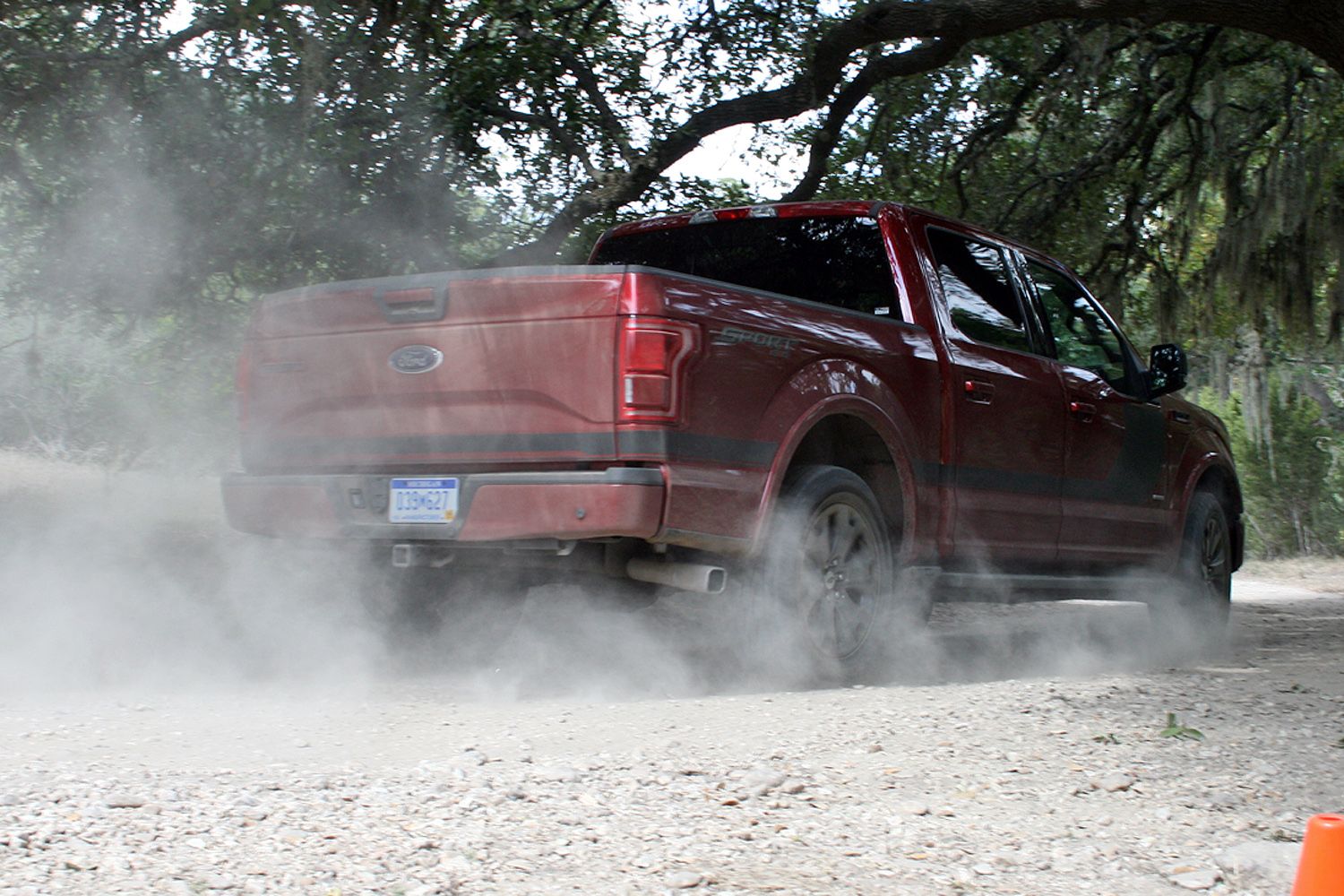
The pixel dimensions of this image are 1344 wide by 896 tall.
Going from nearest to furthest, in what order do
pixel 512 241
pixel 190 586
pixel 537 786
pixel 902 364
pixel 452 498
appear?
pixel 537 786 < pixel 452 498 < pixel 902 364 < pixel 190 586 < pixel 512 241

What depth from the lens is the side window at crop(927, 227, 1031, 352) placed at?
6.23m

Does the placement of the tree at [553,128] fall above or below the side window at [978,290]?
above

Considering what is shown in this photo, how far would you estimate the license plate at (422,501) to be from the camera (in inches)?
196

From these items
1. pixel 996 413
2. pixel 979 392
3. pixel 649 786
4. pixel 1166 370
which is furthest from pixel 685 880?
pixel 1166 370

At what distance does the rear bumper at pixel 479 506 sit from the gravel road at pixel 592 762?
47 cm

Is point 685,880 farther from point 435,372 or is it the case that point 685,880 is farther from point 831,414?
point 831,414

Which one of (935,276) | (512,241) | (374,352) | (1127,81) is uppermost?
(1127,81)

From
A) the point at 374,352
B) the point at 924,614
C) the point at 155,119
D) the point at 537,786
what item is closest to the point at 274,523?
the point at 374,352

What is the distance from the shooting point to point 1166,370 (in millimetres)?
7344

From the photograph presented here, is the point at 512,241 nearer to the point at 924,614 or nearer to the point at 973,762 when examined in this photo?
the point at 924,614

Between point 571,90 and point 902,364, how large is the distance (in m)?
5.02

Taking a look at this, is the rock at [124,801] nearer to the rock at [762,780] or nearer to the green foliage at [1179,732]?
the rock at [762,780]

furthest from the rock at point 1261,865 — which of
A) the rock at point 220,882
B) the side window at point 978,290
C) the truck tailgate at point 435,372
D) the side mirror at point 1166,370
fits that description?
the side mirror at point 1166,370

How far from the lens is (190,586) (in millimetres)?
7367
